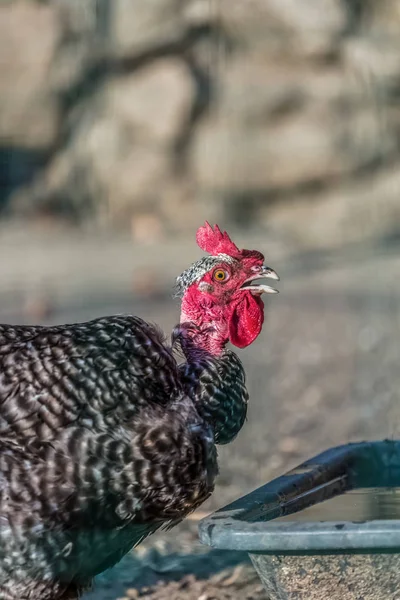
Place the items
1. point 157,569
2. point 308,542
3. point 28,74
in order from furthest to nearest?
point 28,74 → point 157,569 → point 308,542

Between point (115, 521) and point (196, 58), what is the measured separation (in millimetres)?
8784

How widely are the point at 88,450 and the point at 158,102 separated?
844 cm

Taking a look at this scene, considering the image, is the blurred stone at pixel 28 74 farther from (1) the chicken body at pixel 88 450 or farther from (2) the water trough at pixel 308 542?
(2) the water trough at pixel 308 542

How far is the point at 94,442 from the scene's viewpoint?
7.25ft

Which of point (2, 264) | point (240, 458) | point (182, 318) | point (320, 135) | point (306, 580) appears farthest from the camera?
point (320, 135)

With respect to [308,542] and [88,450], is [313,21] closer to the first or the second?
[88,450]

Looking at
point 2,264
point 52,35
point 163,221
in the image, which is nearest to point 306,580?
point 2,264

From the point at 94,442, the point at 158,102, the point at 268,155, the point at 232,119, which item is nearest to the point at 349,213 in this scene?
the point at 268,155

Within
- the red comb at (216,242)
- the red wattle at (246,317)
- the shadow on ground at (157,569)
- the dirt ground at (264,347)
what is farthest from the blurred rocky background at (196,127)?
the red wattle at (246,317)

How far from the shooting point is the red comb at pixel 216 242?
8.80ft

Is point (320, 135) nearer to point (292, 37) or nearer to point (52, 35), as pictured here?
point (292, 37)

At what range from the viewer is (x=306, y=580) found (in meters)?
2.20

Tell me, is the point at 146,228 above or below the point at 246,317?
above

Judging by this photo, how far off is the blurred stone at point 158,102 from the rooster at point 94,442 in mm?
Result: 7910
